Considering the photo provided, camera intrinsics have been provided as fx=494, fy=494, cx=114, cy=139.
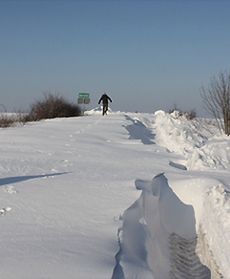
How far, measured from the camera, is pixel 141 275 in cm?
424

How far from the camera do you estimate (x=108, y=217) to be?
18.2ft

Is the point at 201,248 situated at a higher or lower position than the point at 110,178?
lower

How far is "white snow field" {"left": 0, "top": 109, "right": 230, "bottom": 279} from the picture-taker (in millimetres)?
4180

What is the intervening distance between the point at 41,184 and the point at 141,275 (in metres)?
3.21

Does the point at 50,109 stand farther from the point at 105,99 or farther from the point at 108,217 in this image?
the point at 108,217

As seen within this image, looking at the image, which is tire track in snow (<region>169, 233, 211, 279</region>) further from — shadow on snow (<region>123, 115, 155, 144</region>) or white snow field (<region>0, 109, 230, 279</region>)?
shadow on snow (<region>123, 115, 155, 144</region>)

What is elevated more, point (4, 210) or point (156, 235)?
point (4, 210)

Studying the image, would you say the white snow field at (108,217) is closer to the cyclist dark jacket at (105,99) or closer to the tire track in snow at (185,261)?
the tire track in snow at (185,261)

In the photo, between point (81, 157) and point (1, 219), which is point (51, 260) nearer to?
point (1, 219)

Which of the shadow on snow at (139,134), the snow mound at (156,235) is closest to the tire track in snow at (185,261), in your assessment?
the snow mound at (156,235)

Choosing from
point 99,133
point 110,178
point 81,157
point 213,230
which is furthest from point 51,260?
point 99,133

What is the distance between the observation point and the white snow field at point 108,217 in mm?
4180

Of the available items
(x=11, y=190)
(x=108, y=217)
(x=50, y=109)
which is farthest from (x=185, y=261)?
(x=50, y=109)

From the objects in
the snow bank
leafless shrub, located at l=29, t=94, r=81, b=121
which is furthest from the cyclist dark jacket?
the snow bank
